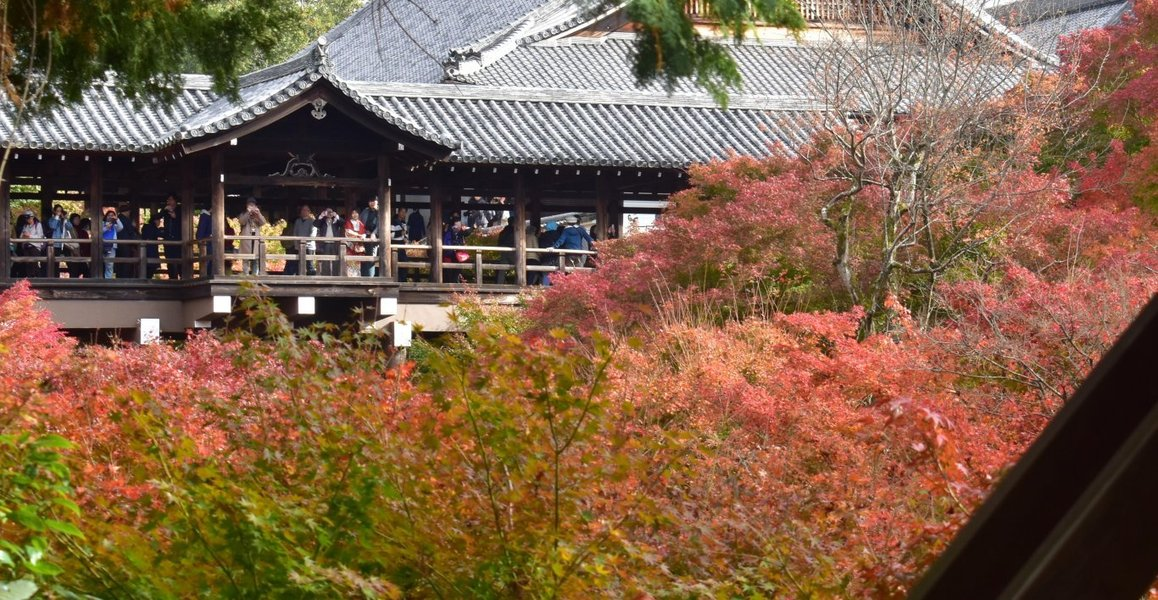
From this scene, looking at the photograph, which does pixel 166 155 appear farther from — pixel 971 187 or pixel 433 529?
pixel 433 529

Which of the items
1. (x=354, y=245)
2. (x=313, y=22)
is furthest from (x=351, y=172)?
(x=313, y=22)

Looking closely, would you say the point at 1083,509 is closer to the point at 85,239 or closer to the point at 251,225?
the point at 251,225

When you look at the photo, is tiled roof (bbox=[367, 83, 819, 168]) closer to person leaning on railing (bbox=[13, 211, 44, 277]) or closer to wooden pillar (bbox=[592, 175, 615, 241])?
wooden pillar (bbox=[592, 175, 615, 241])

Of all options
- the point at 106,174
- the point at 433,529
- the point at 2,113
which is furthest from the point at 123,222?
the point at 433,529

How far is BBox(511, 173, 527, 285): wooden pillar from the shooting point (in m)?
22.0

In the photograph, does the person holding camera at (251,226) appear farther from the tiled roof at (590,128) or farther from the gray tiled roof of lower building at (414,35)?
the gray tiled roof of lower building at (414,35)

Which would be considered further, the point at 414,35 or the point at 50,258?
the point at 414,35

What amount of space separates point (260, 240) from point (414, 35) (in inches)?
783

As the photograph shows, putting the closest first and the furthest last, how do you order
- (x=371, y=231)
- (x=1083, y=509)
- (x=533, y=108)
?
(x=1083, y=509), (x=371, y=231), (x=533, y=108)

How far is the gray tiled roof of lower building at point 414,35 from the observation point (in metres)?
34.5

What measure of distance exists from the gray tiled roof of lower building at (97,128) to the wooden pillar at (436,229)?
14.0 feet

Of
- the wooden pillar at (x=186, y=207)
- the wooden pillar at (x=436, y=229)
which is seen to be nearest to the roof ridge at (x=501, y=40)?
the wooden pillar at (x=436, y=229)

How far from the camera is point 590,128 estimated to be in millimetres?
23719

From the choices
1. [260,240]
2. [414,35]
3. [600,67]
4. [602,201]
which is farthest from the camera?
[414,35]
